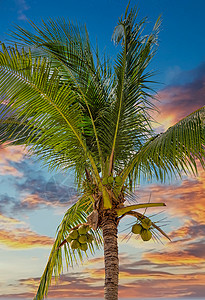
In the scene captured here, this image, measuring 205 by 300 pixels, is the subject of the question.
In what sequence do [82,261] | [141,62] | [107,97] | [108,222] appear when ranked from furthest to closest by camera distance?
1. [82,261]
2. [107,97]
3. [141,62]
4. [108,222]

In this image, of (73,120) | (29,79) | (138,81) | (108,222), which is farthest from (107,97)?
(108,222)

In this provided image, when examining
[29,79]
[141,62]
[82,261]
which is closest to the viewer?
[29,79]

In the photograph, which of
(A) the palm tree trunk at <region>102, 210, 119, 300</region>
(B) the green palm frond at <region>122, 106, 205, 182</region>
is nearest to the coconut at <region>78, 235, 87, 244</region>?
(A) the palm tree trunk at <region>102, 210, 119, 300</region>

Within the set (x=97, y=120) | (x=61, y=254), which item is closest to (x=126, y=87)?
(x=97, y=120)

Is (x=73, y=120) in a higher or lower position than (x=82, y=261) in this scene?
higher

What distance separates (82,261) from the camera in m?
6.09

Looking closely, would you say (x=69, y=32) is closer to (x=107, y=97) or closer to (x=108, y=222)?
(x=107, y=97)

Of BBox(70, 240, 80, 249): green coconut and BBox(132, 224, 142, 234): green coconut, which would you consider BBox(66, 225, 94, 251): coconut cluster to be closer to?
BBox(70, 240, 80, 249): green coconut

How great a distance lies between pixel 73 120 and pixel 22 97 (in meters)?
0.68

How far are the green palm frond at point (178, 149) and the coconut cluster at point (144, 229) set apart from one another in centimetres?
59

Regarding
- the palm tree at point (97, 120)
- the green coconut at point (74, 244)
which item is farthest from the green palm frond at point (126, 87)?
the green coconut at point (74, 244)

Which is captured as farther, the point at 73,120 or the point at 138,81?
the point at 138,81

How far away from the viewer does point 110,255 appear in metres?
4.47

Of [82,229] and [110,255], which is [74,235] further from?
[110,255]
